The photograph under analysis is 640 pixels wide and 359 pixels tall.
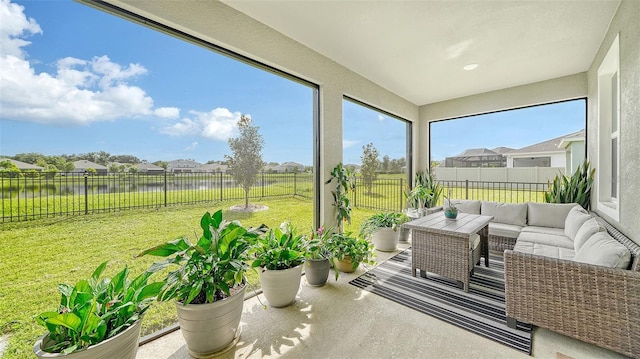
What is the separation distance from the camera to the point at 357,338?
177 centimetres

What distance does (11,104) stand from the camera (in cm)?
142

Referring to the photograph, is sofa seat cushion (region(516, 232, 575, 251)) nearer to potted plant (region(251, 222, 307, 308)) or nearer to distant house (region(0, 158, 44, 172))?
potted plant (region(251, 222, 307, 308))

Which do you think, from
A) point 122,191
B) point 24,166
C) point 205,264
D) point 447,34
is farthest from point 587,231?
point 24,166

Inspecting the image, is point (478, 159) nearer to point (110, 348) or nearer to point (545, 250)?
point (545, 250)

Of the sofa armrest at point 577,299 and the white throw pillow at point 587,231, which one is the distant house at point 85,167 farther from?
the white throw pillow at point 587,231

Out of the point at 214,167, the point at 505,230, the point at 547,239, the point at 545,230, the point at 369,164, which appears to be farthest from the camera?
the point at 369,164

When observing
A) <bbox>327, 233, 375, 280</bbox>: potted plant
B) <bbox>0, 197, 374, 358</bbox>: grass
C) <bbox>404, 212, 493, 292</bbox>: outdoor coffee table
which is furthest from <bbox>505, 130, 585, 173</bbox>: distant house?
<bbox>0, 197, 374, 358</bbox>: grass

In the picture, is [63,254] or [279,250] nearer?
[63,254]

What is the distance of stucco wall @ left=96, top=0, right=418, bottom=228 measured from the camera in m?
1.94

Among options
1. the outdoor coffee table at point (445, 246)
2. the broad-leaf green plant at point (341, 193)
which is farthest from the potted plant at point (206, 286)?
the outdoor coffee table at point (445, 246)

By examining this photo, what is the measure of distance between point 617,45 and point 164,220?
460cm

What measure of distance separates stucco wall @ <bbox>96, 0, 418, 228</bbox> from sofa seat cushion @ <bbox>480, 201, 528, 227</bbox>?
2.52 m

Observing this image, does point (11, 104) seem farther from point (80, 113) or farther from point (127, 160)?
point (127, 160)

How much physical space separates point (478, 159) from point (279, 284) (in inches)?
198
